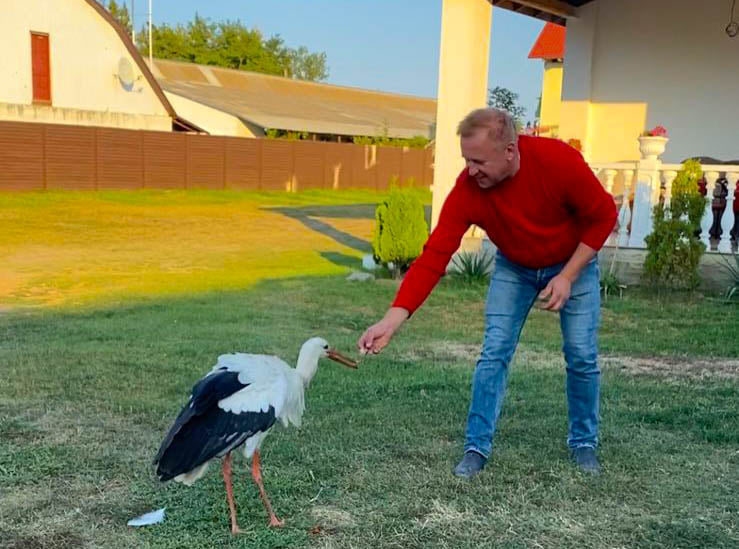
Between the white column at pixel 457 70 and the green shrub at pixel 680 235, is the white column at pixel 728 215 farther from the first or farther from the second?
the white column at pixel 457 70

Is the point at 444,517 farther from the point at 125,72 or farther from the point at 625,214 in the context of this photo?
the point at 125,72

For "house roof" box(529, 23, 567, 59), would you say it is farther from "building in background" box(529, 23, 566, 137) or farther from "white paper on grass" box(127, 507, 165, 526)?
"white paper on grass" box(127, 507, 165, 526)

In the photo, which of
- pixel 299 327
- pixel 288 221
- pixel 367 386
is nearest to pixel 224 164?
pixel 288 221

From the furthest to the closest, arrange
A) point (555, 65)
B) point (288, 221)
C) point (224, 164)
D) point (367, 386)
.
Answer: point (224, 164) < point (288, 221) < point (555, 65) < point (367, 386)

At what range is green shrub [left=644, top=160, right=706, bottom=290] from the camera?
28.9ft

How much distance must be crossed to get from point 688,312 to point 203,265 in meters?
8.16

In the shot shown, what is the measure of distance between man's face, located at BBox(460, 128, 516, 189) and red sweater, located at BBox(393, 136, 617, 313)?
13 cm

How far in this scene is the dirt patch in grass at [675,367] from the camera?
238 inches

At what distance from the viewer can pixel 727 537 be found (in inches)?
131

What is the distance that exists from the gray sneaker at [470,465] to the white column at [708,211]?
6489 millimetres

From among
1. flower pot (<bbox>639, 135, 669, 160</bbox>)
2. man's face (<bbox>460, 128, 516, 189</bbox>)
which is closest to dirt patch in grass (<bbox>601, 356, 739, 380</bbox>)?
man's face (<bbox>460, 128, 516, 189</bbox>)

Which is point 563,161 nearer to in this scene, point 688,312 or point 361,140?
point 688,312

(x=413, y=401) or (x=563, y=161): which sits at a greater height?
(x=563, y=161)

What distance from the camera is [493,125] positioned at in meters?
3.45
